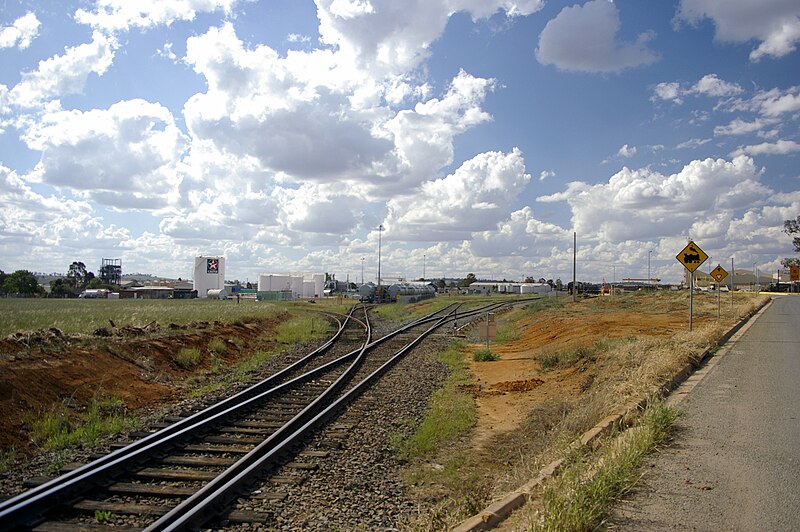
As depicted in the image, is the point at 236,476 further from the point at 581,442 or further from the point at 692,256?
the point at 692,256

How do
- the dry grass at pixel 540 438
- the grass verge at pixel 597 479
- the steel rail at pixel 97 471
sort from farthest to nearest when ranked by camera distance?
the dry grass at pixel 540 438 → the steel rail at pixel 97 471 → the grass verge at pixel 597 479

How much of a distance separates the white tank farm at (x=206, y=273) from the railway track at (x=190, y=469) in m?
107

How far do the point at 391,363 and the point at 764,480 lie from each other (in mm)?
13358

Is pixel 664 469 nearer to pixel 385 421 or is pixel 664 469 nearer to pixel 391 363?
pixel 385 421

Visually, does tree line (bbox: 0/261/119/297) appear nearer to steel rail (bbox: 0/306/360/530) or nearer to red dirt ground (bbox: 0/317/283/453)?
red dirt ground (bbox: 0/317/283/453)

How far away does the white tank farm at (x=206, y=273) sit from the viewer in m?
116

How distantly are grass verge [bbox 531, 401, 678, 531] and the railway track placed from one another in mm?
3124

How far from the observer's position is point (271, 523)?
21.4ft

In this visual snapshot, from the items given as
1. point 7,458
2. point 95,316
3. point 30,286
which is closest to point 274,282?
point 30,286

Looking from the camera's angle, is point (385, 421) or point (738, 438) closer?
point (738, 438)

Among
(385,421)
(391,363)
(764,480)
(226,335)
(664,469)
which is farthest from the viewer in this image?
(226,335)

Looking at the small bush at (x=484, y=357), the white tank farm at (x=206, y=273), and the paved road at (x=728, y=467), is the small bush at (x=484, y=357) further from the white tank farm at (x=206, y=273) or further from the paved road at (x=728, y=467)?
the white tank farm at (x=206, y=273)

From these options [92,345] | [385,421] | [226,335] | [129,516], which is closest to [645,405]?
[385,421]

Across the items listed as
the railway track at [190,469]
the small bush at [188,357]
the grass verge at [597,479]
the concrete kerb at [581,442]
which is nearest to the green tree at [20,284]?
the small bush at [188,357]
